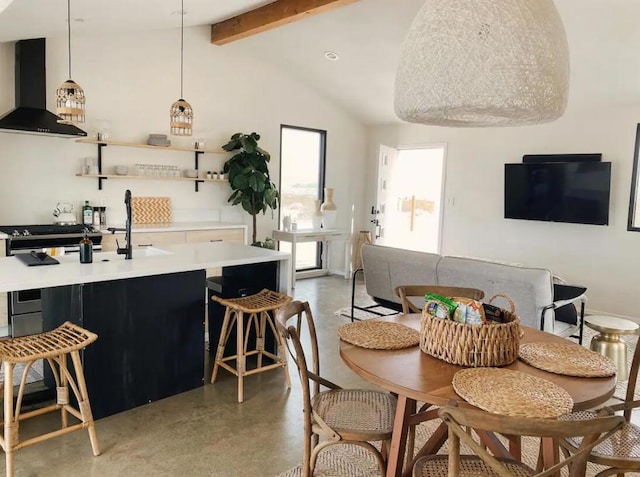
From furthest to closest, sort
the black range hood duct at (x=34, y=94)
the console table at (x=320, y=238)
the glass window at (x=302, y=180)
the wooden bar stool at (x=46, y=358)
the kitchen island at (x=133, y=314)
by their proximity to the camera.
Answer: the glass window at (x=302, y=180) < the console table at (x=320, y=238) < the black range hood duct at (x=34, y=94) < the kitchen island at (x=133, y=314) < the wooden bar stool at (x=46, y=358)

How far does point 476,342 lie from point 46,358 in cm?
195

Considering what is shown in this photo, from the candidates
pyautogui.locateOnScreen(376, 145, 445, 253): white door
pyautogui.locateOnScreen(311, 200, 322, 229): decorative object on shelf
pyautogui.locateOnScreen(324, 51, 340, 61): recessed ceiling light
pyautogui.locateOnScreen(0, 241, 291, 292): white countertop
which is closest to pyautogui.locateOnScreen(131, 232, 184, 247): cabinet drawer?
pyautogui.locateOnScreen(0, 241, 291, 292): white countertop

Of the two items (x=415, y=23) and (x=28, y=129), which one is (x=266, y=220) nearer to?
(x=28, y=129)

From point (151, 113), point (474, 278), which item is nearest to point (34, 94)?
point (151, 113)

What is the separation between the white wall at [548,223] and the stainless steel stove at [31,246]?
186 inches

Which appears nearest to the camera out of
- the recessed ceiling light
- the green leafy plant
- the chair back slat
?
the chair back slat

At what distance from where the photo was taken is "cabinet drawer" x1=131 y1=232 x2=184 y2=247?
5160mm

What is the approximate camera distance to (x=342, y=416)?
6.86 ft

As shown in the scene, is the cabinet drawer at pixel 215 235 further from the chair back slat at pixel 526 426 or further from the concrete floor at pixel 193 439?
the chair back slat at pixel 526 426

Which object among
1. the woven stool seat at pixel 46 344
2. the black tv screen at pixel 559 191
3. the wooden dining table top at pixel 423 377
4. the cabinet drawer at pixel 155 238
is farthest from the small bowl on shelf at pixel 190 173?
the wooden dining table top at pixel 423 377

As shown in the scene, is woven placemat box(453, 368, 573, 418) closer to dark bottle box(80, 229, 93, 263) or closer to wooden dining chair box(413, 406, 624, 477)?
wooden dining chair box(413, 406, 624, 477)

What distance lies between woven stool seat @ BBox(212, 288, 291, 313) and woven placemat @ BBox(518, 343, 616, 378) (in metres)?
1.68

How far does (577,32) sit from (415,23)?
3.42 m

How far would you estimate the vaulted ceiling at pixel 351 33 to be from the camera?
13.5 feet
